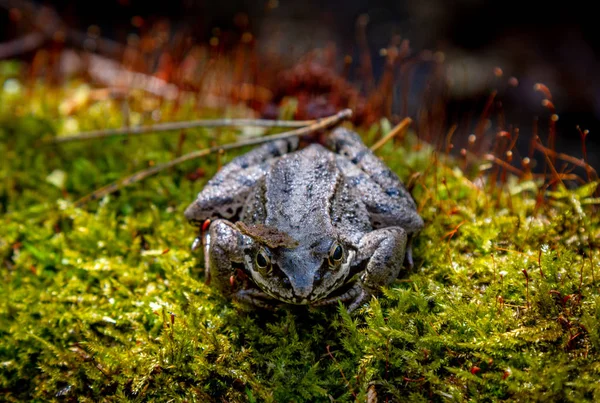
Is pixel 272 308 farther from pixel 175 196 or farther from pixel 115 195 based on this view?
pixel 115 195

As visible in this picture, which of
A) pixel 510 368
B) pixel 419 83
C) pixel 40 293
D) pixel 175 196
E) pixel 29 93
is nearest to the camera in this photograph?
pixel 510 368

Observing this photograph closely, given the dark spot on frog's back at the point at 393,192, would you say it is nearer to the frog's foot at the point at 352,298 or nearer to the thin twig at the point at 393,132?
the frog's foot at the point at 352,298

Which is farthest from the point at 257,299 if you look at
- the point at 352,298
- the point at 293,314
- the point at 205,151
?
the point at 205,151

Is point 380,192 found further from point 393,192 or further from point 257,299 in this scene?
point 257,299

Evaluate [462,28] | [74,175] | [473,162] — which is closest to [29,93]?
[74,175]

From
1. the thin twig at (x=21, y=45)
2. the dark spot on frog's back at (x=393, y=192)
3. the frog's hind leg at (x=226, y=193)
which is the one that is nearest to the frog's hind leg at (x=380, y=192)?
the dark spot on frog's back at (x=393, y=192)

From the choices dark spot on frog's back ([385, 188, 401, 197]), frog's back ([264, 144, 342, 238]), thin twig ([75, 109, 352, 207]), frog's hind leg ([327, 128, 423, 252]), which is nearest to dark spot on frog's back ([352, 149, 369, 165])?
frog's hind leg ([327, 128, 423, 252])

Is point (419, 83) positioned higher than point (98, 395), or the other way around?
point (419, 83)

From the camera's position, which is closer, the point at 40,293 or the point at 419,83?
the point at 40,293
